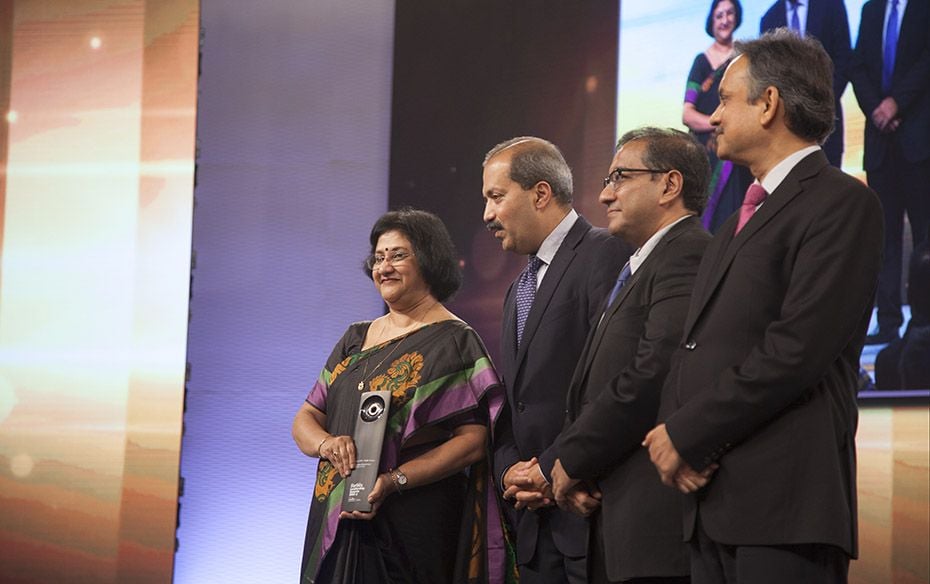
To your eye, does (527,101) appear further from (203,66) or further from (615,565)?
(615,565)

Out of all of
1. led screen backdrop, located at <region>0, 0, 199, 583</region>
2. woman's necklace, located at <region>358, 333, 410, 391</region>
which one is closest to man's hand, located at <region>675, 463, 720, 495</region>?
woman's necklace, located at <region>358, 333, 410, 391</region>

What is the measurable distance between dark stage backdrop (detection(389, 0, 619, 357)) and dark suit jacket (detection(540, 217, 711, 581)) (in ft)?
7.21

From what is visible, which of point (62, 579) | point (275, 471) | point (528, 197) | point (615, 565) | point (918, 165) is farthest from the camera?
point (275, 471)

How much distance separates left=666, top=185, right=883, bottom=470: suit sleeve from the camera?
1910mm

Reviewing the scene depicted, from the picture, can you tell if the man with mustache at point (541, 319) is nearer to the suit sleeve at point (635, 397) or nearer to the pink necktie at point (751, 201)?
the suit sleeve at point (635, 397)

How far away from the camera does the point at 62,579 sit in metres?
4.79

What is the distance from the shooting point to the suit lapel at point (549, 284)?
2.97 meters

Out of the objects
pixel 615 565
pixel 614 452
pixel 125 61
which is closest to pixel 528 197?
pixel 614 452

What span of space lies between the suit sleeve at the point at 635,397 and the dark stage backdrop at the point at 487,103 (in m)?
2.28

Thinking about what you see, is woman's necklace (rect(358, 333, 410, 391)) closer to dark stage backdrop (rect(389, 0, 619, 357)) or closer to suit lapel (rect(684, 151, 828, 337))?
suit lapel (rect(684, 151, 828, 337))

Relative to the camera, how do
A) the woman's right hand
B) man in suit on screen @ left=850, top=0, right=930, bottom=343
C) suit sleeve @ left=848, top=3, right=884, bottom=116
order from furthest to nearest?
suit sleeve @ left=848, top=3, right=884, bottom=116 → man in suit on screen @ left=850, top=0, right=930, bottom=343 → the woman's right hand

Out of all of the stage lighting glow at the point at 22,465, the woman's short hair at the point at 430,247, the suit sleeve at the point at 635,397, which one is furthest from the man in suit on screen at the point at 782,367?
the stage lighting glow at the point at 22,465

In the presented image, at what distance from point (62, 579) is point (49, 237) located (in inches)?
59.2

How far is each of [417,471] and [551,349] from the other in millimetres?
519
